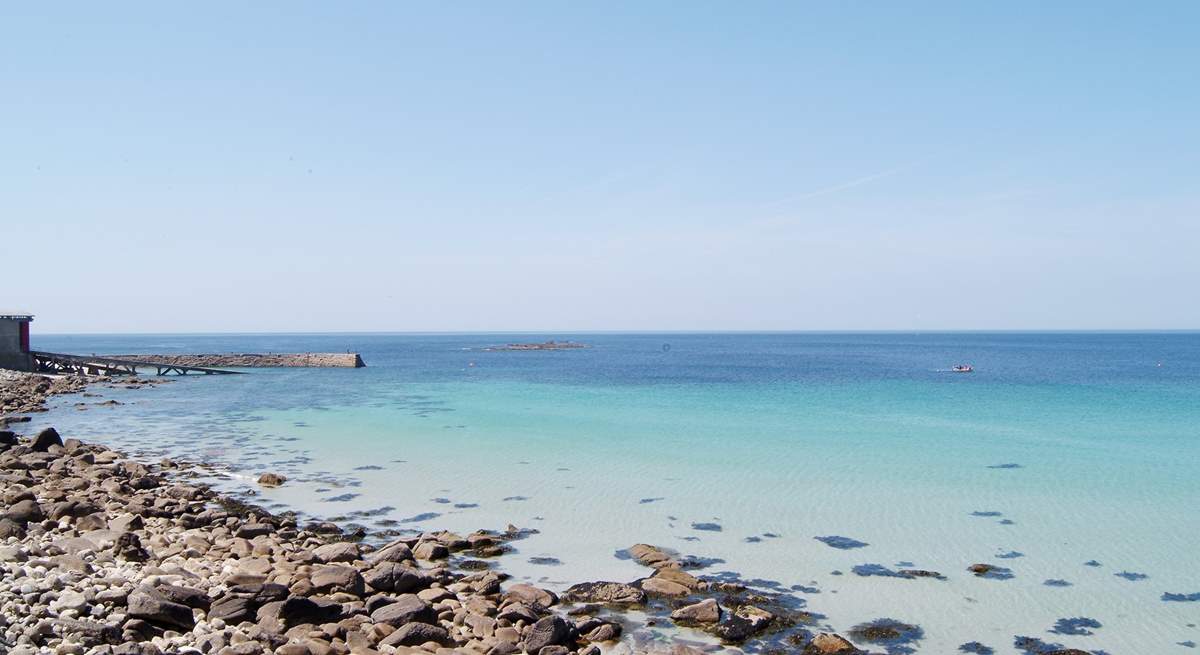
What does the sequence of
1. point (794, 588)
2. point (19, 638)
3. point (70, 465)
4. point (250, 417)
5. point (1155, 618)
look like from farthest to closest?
point (250, 417)
point (70, 465)
point (794, 588)
point (1155, 618)
point (19, 638)

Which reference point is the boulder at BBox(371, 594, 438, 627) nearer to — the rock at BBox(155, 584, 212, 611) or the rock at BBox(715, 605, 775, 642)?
the rock at BBox(155, 584, 212, 611)

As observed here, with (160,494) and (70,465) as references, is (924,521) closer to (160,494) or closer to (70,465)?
(160,494)

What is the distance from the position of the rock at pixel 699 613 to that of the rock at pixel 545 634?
5.20 ft

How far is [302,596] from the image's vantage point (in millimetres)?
9836

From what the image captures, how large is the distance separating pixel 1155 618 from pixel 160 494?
17.4 meters

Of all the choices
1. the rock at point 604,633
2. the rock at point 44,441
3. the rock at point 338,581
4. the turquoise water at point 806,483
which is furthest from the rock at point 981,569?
the rock at point 44,441

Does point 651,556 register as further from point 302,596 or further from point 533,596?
point 302,596

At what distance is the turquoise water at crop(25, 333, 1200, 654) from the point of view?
11.3 m

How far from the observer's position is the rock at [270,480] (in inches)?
723

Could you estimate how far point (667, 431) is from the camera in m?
28.3

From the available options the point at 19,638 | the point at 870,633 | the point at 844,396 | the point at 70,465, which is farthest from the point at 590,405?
the point at 19,638

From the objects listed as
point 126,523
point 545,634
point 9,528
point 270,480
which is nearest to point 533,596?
point 545,634

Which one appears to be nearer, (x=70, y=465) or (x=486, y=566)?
(x=486, y=566)

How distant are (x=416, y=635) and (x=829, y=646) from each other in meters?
4.62
